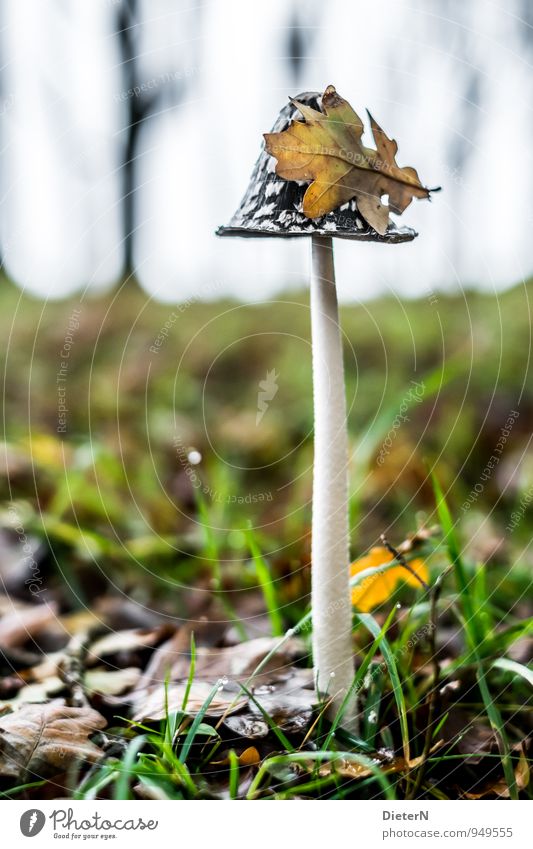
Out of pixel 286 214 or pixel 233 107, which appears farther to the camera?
pixel 233 107

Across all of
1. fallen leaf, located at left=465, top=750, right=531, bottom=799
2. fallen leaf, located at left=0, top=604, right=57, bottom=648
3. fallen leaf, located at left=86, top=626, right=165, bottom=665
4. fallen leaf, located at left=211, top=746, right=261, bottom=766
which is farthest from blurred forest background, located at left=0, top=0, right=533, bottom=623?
fallen leaf, located at left=465, top=750, right=531, bottom=799

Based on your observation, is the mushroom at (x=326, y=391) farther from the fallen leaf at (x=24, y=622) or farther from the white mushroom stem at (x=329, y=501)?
the fallen leaf at (x=24, y=622)

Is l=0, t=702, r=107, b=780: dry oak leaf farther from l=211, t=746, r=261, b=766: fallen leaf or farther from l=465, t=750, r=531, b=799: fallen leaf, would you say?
l=465, t=750, r=531, b=799: fallen leaf

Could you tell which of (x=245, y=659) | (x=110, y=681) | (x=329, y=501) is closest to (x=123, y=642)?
(x=110, y=681)

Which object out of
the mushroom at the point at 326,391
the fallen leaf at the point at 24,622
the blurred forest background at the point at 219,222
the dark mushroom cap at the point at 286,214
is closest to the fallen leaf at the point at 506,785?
the mushroom at the point at 326,391

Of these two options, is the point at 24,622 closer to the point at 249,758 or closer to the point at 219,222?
the point at 249,758

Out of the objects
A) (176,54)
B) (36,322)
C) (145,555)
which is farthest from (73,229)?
(36,322)
